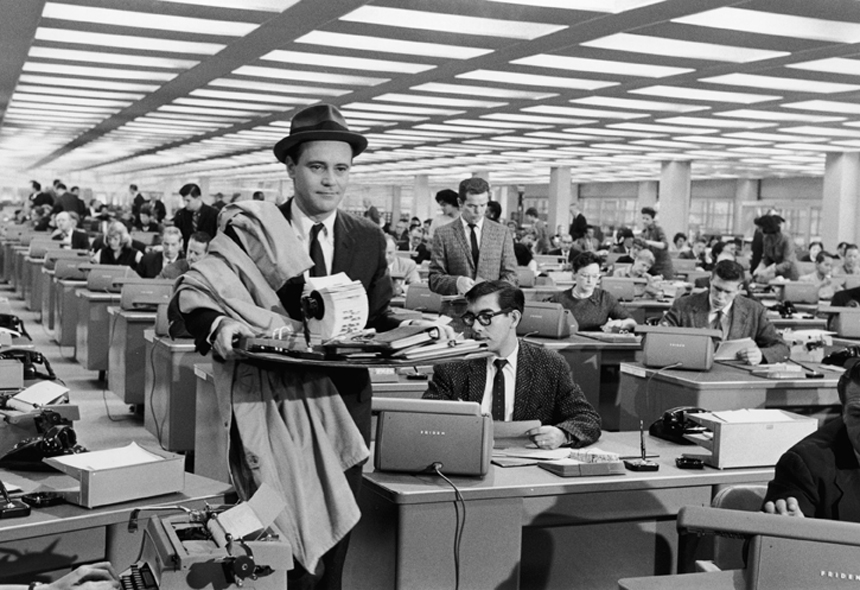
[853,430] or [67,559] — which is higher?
[853,430]

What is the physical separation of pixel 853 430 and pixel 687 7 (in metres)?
4.98

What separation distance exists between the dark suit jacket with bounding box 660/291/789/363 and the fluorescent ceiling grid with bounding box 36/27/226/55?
16.9ft

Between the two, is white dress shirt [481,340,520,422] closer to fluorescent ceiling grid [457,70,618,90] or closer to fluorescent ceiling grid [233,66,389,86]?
fluorescent ceiling grid [457,70,618,90]

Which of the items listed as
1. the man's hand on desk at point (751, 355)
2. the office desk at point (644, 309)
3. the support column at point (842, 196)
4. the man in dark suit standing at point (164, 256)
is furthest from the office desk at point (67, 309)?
the support column at point (842, 196)

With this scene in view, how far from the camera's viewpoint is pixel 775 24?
752 cm

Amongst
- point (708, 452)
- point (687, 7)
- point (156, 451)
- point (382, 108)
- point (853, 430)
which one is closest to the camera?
point (853, 430)

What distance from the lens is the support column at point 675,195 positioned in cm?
2144

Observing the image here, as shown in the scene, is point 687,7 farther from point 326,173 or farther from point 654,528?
point 326,173

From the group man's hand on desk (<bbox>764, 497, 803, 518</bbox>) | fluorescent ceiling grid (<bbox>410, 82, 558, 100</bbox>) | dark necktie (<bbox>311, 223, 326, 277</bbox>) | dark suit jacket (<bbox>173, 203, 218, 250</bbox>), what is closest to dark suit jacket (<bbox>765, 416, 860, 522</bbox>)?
man's hand on desk (<bbox>764, 497, 803, 518</bbox>)

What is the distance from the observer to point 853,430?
2400 mm

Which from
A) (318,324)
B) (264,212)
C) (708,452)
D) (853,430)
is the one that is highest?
(264,212)

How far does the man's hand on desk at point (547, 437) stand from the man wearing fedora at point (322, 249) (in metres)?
1.06

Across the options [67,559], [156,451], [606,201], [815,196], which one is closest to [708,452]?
[156,451]

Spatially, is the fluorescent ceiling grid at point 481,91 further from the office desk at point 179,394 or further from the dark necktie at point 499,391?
the dark necktie at point 499,391
